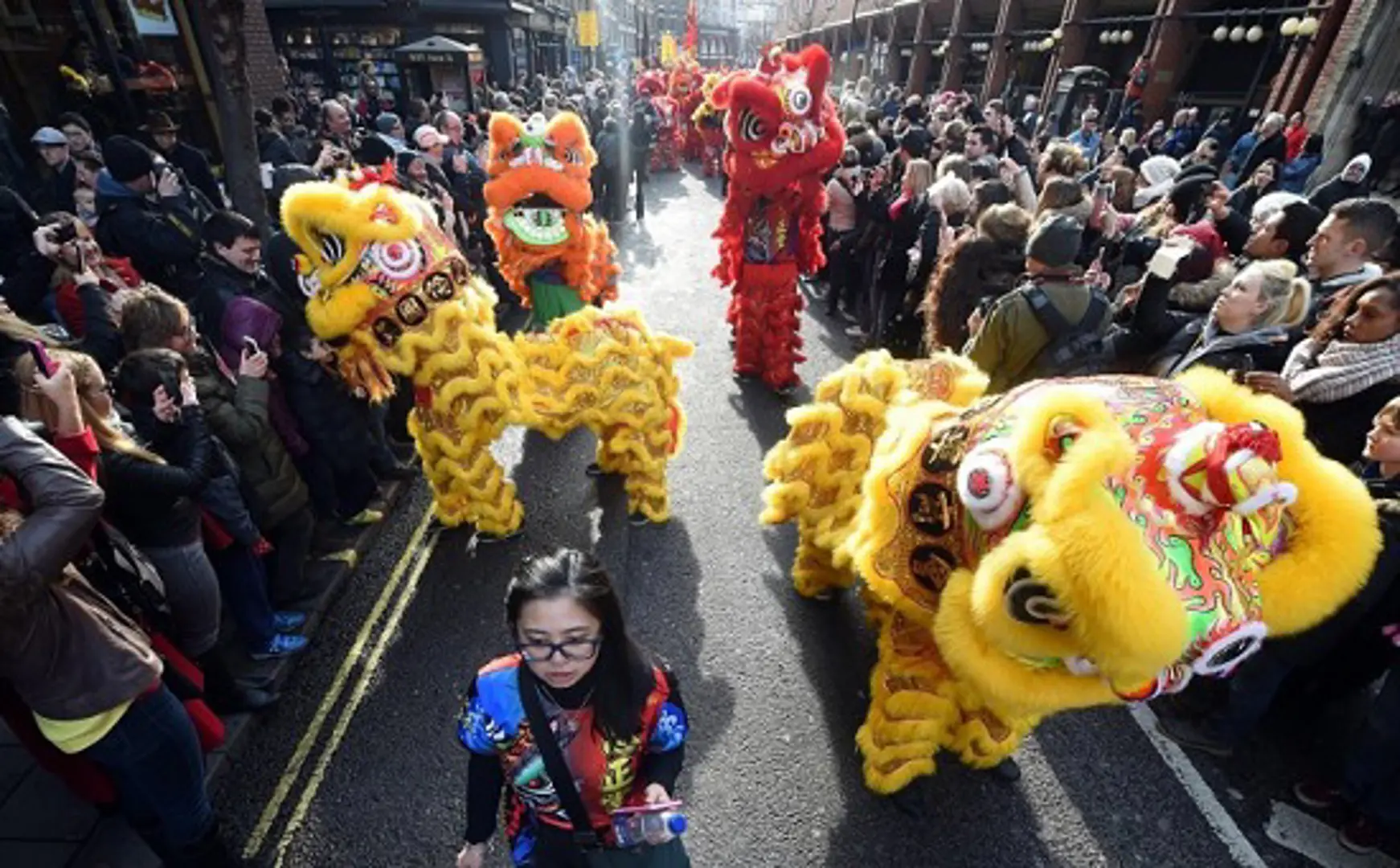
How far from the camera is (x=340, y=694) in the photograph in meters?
3.26

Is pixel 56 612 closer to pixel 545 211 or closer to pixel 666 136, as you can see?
pixel 545 211

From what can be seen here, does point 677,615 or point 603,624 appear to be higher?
point 603,624

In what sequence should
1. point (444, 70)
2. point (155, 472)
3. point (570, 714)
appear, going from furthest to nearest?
point (444, 70)
point (155, 472)
point (570, 714)

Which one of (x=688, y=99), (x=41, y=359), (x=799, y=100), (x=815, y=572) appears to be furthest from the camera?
(x=688, y=99)

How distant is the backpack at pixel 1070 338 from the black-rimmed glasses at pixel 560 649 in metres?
3.01

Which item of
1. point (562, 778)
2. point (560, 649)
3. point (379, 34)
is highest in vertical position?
point (379, 34)

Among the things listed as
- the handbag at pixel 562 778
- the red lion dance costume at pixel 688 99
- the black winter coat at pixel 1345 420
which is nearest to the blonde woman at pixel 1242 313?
the black winter coat at pixel 1345 420

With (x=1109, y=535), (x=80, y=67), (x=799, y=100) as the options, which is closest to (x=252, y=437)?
(x=1109, y=535)

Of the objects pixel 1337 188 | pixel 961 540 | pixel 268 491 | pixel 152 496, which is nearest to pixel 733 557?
pixel 961 540

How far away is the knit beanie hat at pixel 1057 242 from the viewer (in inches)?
133

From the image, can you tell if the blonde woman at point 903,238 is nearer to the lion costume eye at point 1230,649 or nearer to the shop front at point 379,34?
the lion costume eye at point 1230,649

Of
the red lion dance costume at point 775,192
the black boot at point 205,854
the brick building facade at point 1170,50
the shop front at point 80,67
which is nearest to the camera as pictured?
Result: the black boot at point 205,854

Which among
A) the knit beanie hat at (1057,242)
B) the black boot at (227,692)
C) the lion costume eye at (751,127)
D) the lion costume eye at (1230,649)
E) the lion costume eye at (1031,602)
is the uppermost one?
the lion costume eye at (751,127)

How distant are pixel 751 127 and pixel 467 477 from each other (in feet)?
11.0
